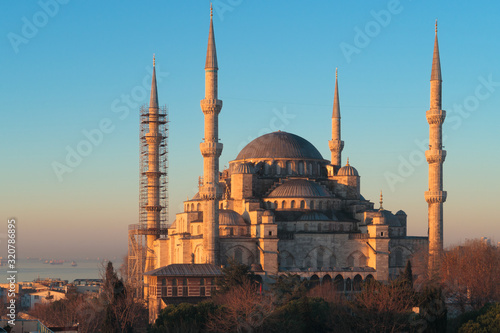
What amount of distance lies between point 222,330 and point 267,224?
53.3 feet

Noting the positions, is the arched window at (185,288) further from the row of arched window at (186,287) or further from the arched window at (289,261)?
the arched window at (289,261)

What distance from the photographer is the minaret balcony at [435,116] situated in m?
52.9

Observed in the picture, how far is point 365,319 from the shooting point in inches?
1337

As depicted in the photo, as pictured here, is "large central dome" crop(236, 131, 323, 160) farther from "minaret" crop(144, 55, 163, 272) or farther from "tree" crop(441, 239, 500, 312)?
"tree" crop(441, 239, 500, 312)

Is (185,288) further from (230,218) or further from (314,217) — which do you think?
(314,217)

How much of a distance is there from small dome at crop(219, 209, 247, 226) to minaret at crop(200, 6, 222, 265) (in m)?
2.29

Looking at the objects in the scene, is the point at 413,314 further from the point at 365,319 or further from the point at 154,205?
the point at 154,205

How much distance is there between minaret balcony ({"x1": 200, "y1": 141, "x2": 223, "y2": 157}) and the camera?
49.6 metres

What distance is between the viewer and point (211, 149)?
4959cm

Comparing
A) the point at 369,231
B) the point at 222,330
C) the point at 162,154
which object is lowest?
the point at 222,330

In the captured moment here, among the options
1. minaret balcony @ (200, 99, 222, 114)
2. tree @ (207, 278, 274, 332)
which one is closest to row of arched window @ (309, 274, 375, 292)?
tree @ (207, 278, 274, 332)

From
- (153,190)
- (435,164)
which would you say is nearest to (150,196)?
(153,190)

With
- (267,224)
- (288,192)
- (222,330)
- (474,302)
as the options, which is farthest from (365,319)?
(288,192)

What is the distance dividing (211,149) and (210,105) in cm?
284
